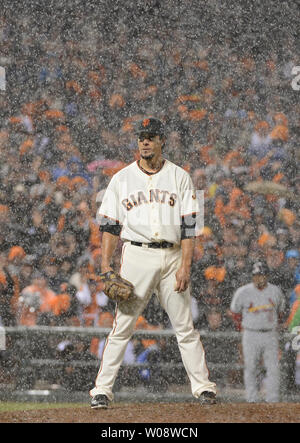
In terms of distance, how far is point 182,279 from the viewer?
4.53 m

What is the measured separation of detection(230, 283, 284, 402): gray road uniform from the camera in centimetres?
702

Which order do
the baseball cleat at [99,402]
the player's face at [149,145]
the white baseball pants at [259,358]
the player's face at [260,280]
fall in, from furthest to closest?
the player's face at [260,280]
the white baseball pants at [259,358]
the player's face at [149,145]
the baseball cleat at [99,402]

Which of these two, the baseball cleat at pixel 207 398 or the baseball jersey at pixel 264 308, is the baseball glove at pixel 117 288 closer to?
the baseball cleat at pixel 207 398

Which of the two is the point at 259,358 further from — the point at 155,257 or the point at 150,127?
the point at 150,127

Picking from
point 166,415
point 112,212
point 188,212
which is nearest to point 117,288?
point 112,212

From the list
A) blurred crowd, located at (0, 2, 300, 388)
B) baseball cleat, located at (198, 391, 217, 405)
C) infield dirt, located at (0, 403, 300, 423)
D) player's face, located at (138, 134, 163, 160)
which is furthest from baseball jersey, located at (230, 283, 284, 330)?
player's face, located at (138, 134, 163, 160)

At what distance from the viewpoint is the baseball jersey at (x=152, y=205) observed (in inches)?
181

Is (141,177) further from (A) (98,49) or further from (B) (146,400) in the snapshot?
(A) (98,49)

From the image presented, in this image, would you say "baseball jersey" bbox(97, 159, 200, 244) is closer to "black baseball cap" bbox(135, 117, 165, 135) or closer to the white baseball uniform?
the white baseball uniform

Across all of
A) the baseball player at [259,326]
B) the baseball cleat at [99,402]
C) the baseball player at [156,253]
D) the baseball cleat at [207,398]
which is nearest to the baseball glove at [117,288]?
the baseball player at [156,253]

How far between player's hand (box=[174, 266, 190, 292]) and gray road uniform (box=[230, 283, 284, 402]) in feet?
8.80

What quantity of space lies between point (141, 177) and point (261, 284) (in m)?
2.71

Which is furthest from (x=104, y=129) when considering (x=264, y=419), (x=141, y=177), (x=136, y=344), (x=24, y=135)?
(x=264, y=419)

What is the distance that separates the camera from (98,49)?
11.0 metres
